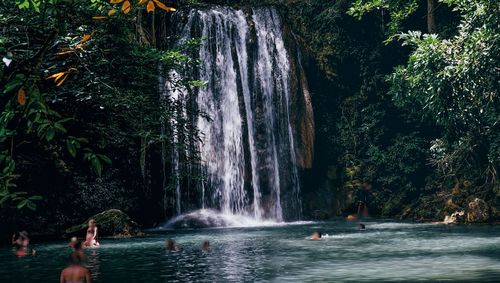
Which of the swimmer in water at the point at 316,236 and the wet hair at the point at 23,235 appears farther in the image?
the swimmer in water at the point at 316,236

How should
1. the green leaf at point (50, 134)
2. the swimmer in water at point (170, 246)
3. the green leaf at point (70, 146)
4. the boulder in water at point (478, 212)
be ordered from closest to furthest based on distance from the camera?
the green leaf at point (50, 134) < the green leaf at point (70, 146) < the swimmer in water at point (170, 246) < the boulder in water at point (478, 212)

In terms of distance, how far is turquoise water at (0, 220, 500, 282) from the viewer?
543 inches

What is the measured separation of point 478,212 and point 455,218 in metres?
1.18

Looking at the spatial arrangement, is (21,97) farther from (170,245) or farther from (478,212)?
(478,212)

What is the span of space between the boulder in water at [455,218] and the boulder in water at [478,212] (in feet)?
1.46

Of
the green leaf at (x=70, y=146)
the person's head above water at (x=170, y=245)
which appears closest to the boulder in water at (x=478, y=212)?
the person's head above water at (x=170, y=245)

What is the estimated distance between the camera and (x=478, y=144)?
30438mm

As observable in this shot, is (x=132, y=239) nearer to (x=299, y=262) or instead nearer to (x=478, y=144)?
(x=299, y=262)

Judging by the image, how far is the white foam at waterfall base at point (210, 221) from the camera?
31.2 m

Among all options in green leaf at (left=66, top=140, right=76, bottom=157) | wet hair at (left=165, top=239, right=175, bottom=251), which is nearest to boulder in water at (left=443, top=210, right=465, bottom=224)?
wet hair at (left=165, top=239, right=175, bottom=251)

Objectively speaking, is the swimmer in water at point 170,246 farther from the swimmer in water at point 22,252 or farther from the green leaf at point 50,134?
the green leaf at point 50,134

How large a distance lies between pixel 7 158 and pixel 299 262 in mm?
13073

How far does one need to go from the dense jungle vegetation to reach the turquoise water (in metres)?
2.84

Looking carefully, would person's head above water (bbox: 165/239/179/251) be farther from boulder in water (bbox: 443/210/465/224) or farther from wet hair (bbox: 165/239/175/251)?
boulder in water (bbox: 443/210/465/224)
